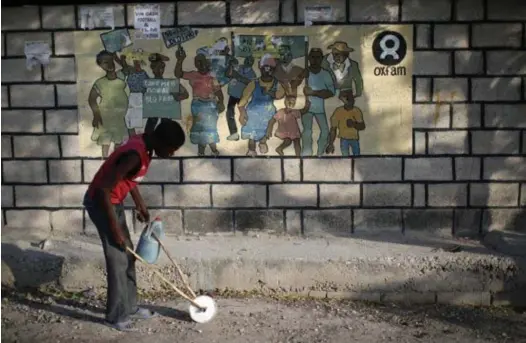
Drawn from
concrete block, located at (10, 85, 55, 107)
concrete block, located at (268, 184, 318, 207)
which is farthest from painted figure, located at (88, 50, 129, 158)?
concrete block, located at (268, 184, 318, 207)

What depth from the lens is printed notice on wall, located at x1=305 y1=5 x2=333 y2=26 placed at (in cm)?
602

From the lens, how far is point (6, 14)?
20.1 ft

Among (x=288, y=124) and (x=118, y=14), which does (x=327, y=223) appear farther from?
(x=118, y=14)

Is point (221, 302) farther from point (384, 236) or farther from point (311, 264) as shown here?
point (384, 236)

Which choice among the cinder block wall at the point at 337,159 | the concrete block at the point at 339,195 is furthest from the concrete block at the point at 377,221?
the concrete block at the point at 339,195

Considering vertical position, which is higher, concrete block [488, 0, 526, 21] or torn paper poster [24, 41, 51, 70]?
concrete block [488, 0, 526, 21]

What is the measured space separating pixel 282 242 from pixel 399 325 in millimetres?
1418

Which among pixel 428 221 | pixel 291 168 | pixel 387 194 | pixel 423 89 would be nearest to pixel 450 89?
pixel 423 89

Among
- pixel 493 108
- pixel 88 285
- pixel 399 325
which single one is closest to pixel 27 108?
pixel 88 285

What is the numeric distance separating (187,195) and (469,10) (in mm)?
3005

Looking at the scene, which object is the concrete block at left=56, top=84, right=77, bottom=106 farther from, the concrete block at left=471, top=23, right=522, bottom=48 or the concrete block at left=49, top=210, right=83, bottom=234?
the concrete block at left=471, top=23, right=522, bottom=48

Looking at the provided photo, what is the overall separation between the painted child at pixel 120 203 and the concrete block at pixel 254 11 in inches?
68.6

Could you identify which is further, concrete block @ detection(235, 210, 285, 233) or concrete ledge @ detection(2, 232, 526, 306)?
concrete block @ detection(235, 210, 285, 233)

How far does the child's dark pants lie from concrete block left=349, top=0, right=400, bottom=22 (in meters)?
2.74
